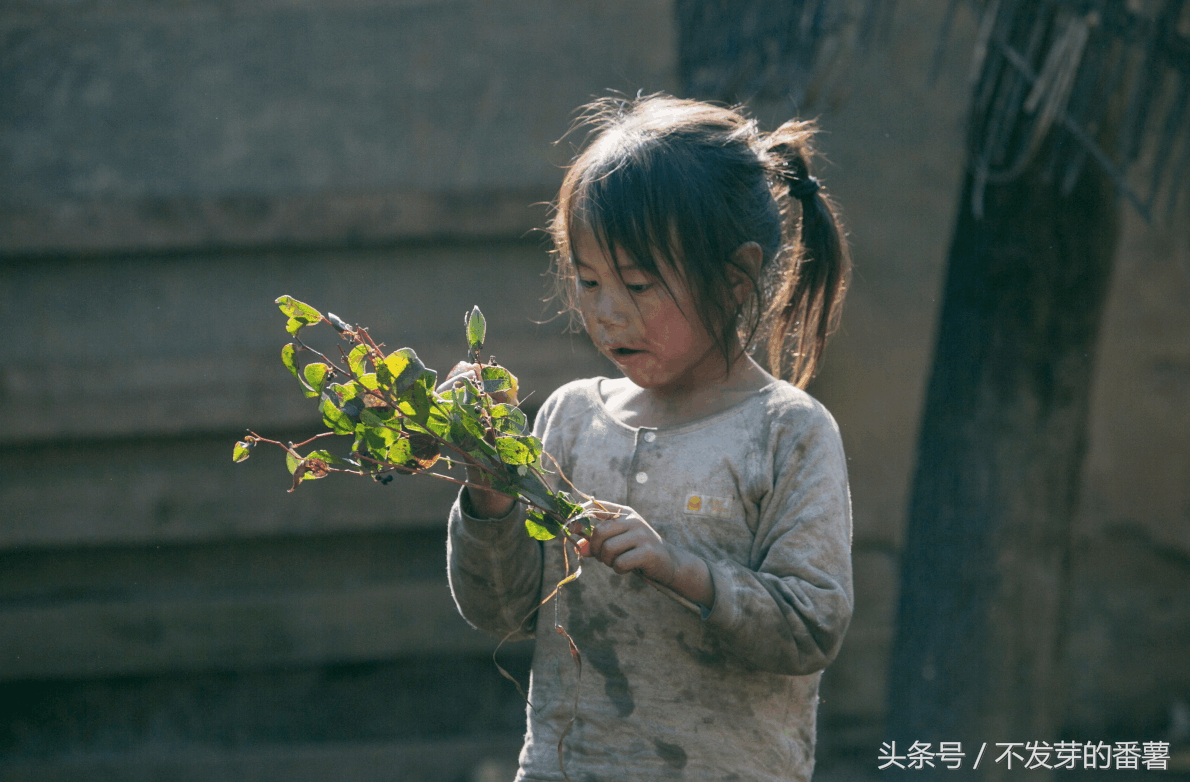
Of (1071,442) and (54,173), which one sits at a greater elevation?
(54,173)

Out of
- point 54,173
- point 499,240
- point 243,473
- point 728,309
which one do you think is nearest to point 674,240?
point 728,309

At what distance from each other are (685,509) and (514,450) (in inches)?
10.2

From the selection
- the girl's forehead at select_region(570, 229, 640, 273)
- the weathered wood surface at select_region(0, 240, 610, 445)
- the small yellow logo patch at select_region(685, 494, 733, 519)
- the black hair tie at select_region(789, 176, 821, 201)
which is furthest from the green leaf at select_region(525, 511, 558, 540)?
the weathered wood surface at select_region(0, 240, 610, 445)

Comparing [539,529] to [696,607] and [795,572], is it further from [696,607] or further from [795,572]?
[795,572]

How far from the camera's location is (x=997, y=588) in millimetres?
2768

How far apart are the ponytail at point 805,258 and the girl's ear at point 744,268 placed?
105 mm

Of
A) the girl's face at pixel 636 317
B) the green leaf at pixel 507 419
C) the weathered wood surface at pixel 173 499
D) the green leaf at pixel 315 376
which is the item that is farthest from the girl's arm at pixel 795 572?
the weathered wood surface at pixel 173 499

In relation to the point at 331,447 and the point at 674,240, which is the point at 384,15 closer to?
the point at 331,447

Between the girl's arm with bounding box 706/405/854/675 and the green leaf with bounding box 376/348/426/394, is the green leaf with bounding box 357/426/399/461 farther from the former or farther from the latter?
the girl's arm with bounding box 706/405/854/675

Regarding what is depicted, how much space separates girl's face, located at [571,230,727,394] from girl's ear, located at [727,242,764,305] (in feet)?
0.27

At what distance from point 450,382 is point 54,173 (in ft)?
10.4

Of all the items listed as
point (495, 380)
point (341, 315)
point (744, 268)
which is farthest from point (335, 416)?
point (341, 315)

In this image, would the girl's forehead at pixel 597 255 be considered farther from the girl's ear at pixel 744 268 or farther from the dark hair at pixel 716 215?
the girl's ear at pixel 744 268

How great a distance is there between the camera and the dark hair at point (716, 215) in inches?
51.5
